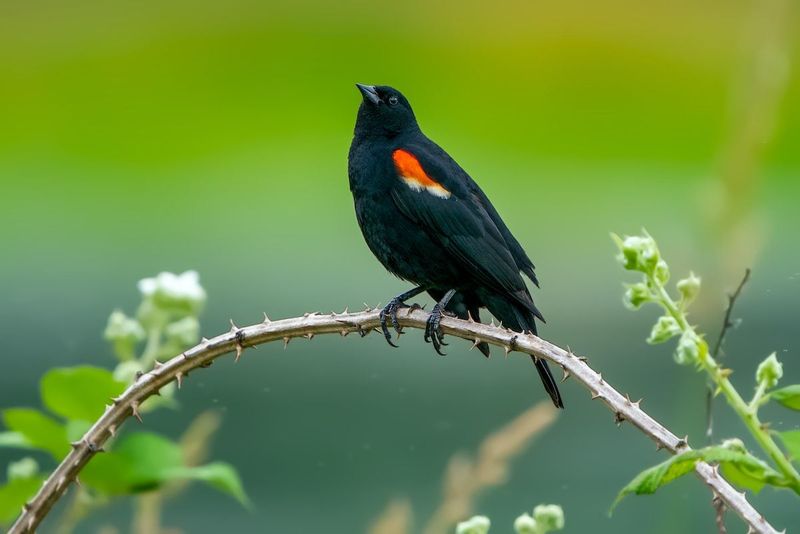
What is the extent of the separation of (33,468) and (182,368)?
444 mm

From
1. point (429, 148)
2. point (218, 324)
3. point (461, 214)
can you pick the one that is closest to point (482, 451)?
point (461, 214)

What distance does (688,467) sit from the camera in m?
0.71

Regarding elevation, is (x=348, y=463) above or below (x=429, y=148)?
below

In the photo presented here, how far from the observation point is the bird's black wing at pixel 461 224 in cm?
156

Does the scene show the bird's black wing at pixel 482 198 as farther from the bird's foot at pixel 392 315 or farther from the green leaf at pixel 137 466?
the green leaf at pixel 137 466

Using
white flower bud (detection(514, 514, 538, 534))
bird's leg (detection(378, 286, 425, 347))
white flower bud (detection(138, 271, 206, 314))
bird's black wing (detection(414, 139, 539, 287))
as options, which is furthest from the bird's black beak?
white flower bud (detection(514, 514, 538, 534))

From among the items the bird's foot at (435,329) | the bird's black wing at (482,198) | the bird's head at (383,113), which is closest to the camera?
the bird's foot at (435,329)

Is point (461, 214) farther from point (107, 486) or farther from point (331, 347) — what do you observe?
point (331, 347)

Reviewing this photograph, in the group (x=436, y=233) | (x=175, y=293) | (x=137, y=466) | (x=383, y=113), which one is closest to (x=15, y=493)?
(x=137, y=466)

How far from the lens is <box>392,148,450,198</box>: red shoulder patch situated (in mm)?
1725

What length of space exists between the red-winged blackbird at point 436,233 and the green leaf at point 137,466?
416 mm

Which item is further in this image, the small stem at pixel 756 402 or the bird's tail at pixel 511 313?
the bird's tail at pixel 511 313

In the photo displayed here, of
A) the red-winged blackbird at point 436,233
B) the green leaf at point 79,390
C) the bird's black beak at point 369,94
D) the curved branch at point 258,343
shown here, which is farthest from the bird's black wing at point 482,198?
the green leaf at point 79,390

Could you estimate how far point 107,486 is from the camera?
50.1 inches
